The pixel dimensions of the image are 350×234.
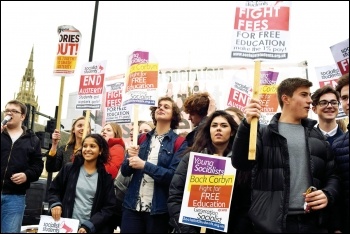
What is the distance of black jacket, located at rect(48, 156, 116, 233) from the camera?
4.64m

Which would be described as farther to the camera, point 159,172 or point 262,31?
point 159,172

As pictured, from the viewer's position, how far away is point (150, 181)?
4.74m

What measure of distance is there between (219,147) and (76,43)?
347cm

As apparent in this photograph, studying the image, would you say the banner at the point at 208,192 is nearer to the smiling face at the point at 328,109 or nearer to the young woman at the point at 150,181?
the young woman at the point at 150,181

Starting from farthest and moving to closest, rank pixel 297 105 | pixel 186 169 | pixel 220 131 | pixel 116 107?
pixel 116 107, pixel 220 131, pixel 186 169, pixel 297 105

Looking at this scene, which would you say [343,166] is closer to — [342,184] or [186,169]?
[342,184]

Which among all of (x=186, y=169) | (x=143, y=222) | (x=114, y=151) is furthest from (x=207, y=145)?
(x=114, y=151)

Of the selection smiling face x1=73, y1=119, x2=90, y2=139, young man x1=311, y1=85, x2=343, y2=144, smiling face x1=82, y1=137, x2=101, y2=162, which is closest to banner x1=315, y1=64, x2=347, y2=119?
young man x1=311, y1=85, x2=343, y2=144

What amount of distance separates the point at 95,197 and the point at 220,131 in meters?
1.48

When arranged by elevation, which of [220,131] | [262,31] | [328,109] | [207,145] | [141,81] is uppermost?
[262,31]

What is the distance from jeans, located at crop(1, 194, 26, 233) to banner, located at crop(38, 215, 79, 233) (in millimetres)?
849

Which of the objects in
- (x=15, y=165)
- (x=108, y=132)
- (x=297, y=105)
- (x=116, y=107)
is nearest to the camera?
(x=297, y=105)

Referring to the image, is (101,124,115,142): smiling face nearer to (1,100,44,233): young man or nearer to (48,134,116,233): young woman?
(1,100,44,233): young man

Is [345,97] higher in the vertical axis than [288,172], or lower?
higher
